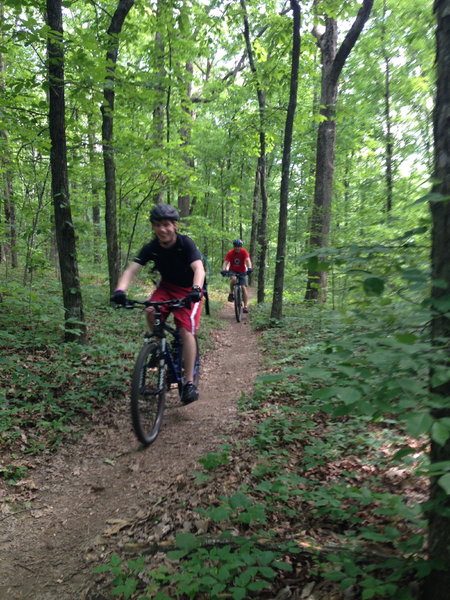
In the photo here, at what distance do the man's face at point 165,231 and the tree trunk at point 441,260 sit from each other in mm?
3007

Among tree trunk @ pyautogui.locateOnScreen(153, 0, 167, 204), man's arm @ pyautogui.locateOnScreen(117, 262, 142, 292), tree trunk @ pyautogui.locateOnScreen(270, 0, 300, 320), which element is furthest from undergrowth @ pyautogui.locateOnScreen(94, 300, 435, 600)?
tree trunk @ pyautogui.locateOnScreen(153, 0, 167, 204)

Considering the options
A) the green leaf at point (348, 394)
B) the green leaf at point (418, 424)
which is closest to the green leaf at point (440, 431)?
the green leaf at point (418, 424)

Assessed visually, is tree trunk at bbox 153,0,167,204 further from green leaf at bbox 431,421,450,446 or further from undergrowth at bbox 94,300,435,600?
green leaf at bbox 431,421,450,446

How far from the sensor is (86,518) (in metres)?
3.10

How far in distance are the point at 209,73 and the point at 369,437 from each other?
20.7m

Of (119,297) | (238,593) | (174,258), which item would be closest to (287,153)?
(174,258)

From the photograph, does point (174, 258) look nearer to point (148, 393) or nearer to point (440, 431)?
point (148, 393)

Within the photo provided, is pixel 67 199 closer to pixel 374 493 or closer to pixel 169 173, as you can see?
pixel 169 173

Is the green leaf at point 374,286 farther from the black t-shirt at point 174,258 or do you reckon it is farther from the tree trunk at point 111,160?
the tree trunk at point 111,160

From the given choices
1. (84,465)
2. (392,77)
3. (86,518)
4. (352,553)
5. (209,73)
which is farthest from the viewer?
(209,73)

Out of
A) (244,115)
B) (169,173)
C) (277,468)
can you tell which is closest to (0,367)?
(277,468)

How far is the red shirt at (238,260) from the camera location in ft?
37.8

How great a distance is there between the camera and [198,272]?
432 cm

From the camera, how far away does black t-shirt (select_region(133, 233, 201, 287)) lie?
450 centimetres
